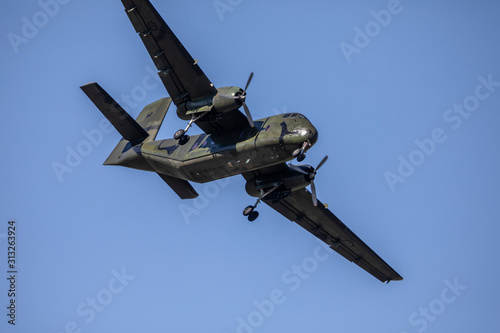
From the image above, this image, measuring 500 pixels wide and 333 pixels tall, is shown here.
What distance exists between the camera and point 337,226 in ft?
132

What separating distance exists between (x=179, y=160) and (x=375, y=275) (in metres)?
16.6

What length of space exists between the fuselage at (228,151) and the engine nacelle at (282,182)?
3040mm

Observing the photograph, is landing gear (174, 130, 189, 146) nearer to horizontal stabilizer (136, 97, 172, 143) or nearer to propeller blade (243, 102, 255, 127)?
propeller blade (243, 102, 255, 127)

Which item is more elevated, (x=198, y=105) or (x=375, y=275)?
(x=198, y=105)

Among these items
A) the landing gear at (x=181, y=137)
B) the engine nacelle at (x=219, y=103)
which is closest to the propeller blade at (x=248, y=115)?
the engine nacelle at (x=219, y=103)

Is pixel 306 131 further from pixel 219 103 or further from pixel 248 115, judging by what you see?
pixel 219 103

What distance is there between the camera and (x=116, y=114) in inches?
1416

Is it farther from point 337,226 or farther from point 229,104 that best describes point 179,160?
point 337,226

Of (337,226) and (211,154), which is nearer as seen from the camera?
(211,154)

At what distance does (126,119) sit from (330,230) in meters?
14.6

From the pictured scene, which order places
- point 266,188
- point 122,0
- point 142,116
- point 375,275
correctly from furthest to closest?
point 375,275
point 142,116
point 266,188
point 122,0

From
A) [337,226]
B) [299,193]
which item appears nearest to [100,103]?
[299,193]

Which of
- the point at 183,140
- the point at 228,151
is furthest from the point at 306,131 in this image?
the point at 183,140

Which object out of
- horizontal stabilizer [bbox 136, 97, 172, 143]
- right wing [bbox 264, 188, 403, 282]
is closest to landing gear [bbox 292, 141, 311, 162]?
right wing [bbox 264, 188, 403, 282]
